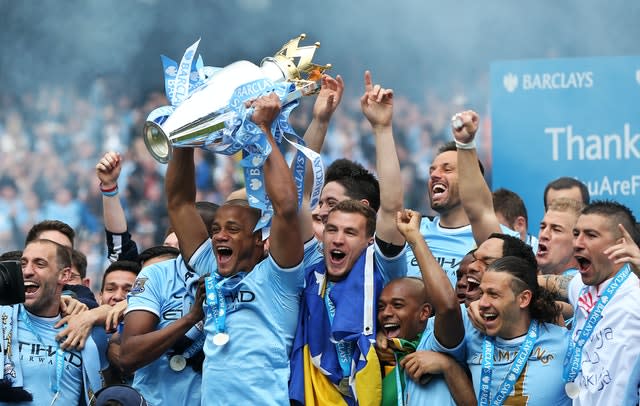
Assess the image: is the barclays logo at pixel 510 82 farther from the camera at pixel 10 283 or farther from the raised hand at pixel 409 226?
the camera at pixel 10 283

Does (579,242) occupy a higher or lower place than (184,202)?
lower

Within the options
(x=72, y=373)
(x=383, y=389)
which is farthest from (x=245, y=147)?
(x=72, y=373)

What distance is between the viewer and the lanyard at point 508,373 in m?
4.34

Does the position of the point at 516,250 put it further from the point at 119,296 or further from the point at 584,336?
the point at 119,296

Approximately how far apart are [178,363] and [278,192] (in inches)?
36.5

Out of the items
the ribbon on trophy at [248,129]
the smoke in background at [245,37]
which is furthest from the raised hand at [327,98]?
the smoke in background at [245,37]

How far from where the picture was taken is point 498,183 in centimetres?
660

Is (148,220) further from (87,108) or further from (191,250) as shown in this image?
(191,250)

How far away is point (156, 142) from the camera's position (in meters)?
4.49

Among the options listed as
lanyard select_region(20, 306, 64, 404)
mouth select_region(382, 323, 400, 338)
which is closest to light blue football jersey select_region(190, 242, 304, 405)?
mouth select_region(382, 323, 400, 338)

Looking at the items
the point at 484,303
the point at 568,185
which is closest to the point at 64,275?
the point at 484,303

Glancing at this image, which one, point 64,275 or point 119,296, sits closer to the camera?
point 64,275

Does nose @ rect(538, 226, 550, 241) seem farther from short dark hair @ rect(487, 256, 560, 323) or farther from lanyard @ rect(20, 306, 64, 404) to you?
lanyard @ rect(20, 306, 64, 404)

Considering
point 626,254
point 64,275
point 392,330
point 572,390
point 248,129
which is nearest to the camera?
point 626,254
